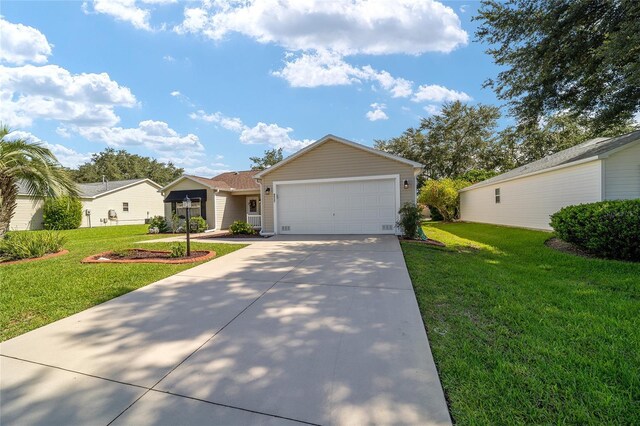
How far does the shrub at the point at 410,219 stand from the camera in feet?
30.8

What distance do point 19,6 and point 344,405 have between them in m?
9.69

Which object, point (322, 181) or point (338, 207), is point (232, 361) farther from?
point (322, 181)

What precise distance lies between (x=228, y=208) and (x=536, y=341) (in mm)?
17092

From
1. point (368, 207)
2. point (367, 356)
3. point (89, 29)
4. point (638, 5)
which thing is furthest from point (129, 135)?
point (638, 5)

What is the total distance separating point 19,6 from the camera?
5852mm

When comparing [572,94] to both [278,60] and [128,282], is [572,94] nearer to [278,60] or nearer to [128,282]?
[278,60]

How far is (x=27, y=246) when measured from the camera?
7062mm

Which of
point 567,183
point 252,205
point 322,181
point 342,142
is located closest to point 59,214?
point 252,205

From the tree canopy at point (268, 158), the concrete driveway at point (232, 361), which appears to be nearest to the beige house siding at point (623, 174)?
the concrete driveway at point (232, 361)

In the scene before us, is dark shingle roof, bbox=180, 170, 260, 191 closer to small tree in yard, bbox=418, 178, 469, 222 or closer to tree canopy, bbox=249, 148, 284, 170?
small tree in yard, bbox=418, 178, 469, 222

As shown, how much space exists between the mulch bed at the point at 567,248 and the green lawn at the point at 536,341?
1203mm

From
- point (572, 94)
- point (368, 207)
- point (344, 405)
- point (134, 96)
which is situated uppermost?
point (134, 96)

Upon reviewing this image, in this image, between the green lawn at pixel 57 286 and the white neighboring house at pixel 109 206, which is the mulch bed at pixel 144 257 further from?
the white neighboring house at pixel 109 206

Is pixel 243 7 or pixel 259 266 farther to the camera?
pixel 243 7
